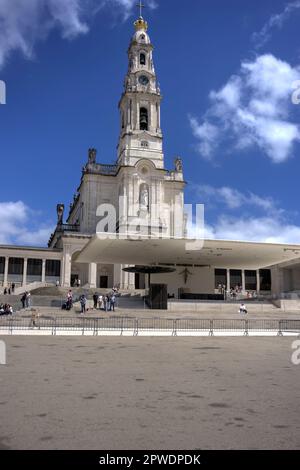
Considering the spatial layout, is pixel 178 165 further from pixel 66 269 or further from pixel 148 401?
pixel 148 401

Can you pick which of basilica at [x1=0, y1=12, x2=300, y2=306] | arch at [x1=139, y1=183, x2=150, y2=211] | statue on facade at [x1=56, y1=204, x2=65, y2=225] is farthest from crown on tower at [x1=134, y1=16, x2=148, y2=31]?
statue on facade at [x1=56, y1=204, x2=65, y2=225]

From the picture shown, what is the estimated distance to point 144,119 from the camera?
220 ft

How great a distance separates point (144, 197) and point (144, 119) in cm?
1196

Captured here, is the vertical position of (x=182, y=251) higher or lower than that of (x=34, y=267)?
lower

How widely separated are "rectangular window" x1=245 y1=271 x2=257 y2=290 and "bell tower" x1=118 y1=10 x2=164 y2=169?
2471 cm

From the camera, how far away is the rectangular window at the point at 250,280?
76.1 m

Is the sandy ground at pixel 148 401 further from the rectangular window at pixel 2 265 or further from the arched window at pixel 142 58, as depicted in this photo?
the arched window at pixel 142 58

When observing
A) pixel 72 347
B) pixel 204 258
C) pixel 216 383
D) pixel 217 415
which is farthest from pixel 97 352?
pixel 204 258

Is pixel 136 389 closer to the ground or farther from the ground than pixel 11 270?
closer to the ground

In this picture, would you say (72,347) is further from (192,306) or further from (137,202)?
(137,202)

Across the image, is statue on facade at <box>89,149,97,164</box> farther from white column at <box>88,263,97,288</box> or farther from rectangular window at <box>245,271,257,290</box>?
rectangular window at <box>245,271,257,290</box>

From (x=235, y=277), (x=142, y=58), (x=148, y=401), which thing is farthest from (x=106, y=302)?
(x=142, y=58)

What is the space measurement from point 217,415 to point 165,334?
17.0 m

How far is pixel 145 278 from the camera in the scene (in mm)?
58438
